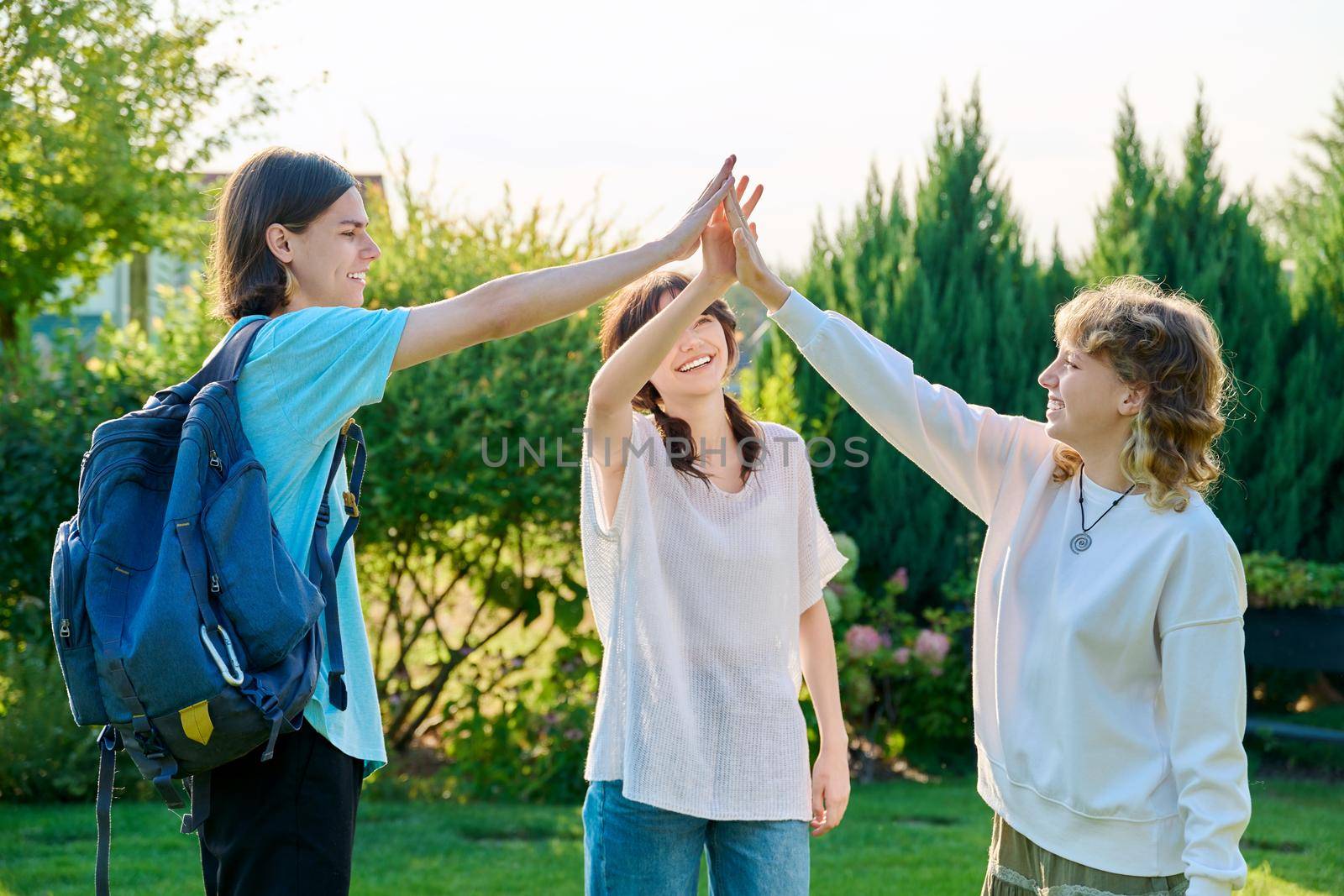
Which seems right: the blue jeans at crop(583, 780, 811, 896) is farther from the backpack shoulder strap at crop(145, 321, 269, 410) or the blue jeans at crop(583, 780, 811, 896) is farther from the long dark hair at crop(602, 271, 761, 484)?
the backpack shoulder strap at crop(145, 321, 269, 410)

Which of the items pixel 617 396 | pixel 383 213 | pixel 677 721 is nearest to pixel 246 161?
pixel 617 396

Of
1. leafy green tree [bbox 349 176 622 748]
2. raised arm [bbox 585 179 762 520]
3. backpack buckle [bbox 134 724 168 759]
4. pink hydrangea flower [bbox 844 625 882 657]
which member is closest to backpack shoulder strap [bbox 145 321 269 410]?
backpack buckle [bbox 134 724 168 759]

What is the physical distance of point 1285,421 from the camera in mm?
7160

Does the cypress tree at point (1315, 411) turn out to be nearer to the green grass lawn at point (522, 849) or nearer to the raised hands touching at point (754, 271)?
the green grass lawn at point (522, 849)

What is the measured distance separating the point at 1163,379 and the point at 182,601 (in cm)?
168

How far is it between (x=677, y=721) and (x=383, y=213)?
508cm

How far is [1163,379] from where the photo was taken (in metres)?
2.27

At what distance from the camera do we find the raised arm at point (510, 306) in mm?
2029

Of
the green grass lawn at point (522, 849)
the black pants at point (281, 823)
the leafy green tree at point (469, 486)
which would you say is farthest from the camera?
the leafy green tree at point (469, 486)

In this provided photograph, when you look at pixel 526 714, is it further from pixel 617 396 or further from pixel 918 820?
pixel 617 396

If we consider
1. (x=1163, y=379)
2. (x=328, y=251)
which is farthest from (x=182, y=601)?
(x=1163, y=379)

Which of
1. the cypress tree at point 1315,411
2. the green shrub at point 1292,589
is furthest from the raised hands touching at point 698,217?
the cypress tree at point 1315,411

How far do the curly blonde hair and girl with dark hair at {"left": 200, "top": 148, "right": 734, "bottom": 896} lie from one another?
876 millimetres

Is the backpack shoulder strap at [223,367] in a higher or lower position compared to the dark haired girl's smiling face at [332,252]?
lower
